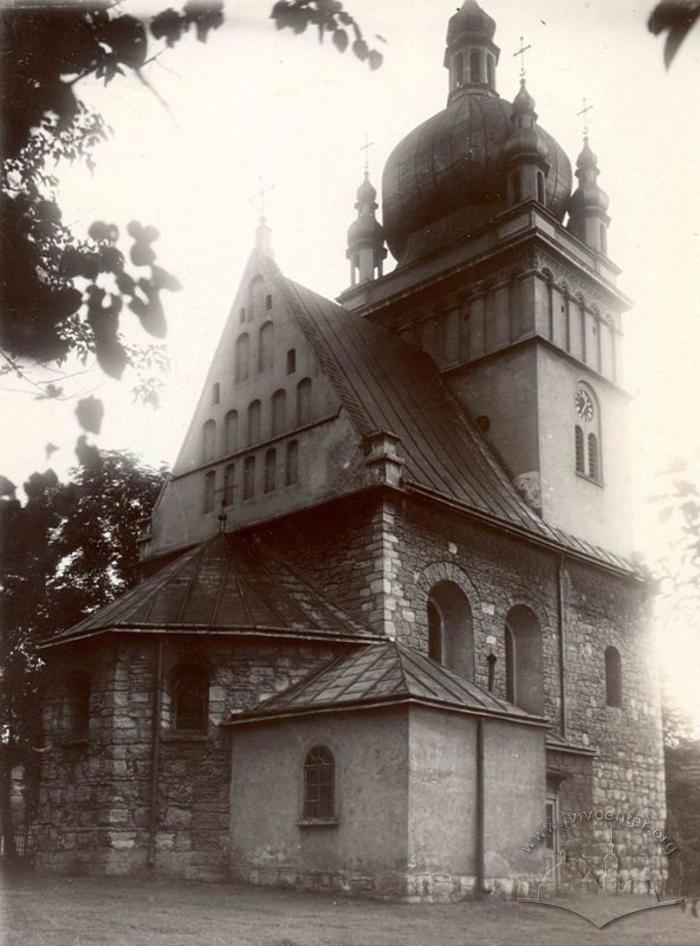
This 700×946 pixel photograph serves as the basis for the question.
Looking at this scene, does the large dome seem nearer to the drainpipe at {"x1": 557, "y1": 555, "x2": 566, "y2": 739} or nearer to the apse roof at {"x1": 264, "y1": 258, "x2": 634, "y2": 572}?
the apse roof at {"x1": 264, "y1": 258, "x2": 634, "y2": 572}

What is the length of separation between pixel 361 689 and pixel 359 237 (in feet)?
56.4

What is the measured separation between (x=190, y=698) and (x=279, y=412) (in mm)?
6533

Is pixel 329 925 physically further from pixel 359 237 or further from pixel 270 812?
pixel 359 237

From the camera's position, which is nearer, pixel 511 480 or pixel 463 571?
pixel 463 571

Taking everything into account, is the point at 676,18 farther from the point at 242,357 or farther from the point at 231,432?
the point at 242,357

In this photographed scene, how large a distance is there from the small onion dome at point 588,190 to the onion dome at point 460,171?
28cm

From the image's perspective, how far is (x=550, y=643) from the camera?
22.3m

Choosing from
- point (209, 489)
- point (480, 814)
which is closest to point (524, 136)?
point (209, 489)

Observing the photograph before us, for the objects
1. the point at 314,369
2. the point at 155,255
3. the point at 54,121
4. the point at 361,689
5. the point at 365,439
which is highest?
the point at 314,369

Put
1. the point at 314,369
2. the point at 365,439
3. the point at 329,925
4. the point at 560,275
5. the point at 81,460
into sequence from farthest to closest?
the point at 560,275 < the point at 314,369 < the point at 365,439 < the point at 329,925 < the point at 81,460

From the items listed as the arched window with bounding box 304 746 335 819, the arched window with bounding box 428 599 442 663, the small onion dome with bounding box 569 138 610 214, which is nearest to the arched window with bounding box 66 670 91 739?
the arched window with bounding box 304 746 335 819

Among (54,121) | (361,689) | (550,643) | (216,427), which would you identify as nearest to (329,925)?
(361,689)

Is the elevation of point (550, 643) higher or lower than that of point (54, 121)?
lower

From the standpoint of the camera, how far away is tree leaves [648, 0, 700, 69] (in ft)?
15.8
